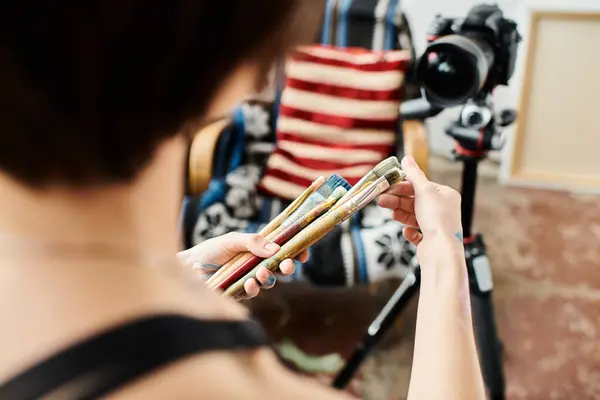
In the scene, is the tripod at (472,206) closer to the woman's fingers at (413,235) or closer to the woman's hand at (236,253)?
the woman's fingers at (413,235)

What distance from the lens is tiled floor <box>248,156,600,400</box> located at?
1581mm

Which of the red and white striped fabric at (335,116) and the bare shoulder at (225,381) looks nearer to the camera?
the bare shoulder at (225,381)

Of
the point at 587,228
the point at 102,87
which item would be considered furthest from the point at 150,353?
the point at 587,228

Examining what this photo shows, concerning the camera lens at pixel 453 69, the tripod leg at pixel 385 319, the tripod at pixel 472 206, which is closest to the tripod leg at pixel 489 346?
the tripod at pixel 472 206

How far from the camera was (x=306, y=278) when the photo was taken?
1592 millimetres

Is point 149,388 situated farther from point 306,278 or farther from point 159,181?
point 306,278

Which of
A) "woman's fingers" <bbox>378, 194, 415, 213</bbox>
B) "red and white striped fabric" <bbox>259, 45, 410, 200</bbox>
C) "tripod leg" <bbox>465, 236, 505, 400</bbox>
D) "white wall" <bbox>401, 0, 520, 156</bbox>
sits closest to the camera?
"woman's fingers" <bbox>378, 194, 415, 213</bbox>

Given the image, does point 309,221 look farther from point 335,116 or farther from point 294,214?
point 335,116

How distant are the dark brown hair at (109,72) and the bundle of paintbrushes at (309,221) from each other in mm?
334

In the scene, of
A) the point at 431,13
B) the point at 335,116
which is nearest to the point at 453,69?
the point at 335,116

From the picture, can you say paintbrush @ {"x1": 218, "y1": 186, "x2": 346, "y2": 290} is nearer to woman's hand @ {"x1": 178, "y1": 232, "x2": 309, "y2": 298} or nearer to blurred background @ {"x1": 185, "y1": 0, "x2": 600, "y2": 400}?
woman's hand @ {"x1": 178, "y1": 232, "x2": 309, "y2": 298}

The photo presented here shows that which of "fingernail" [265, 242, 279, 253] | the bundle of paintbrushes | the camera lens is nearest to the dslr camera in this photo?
Result: the camera lens

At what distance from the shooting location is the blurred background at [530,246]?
161 cm

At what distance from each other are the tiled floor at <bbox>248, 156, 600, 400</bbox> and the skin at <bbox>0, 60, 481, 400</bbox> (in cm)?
119
